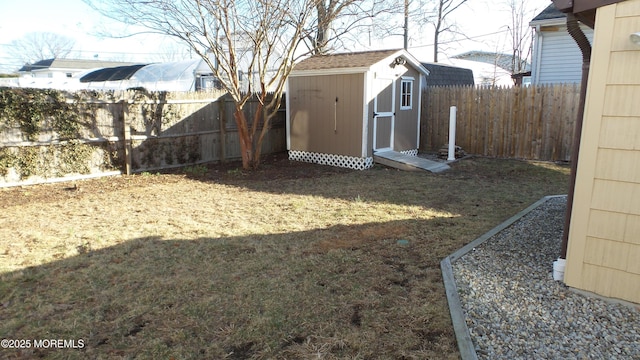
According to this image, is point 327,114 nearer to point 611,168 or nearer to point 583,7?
point 583,7

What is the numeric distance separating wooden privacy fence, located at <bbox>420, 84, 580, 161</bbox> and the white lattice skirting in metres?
3.31

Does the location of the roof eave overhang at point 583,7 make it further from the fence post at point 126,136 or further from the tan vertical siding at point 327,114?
the fence post at point 126,136

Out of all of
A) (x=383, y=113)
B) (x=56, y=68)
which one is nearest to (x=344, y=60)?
(x=383, y=113)

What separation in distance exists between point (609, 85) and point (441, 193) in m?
4.31

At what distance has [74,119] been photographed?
7.94 meters

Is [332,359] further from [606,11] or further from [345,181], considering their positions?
[345,181]

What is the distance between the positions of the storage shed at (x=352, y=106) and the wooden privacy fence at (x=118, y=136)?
4.96 ft

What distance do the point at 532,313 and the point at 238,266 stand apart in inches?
101

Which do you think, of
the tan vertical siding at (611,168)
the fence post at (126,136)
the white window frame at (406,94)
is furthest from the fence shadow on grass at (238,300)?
the white window frame at (406,94)


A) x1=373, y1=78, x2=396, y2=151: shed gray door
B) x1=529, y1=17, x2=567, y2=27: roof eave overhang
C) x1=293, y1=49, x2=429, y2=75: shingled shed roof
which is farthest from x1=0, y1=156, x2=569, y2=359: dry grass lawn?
x1=529, y1=17, x2=567, y2=27: roof eave overhang

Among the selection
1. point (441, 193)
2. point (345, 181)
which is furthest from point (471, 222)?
point (345, 181)

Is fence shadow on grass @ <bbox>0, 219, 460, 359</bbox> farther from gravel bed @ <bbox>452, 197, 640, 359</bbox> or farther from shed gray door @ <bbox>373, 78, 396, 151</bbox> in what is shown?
shed gray door @ <bbox>373, 78, 396, 151</bbox>

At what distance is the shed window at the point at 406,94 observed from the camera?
10688mm

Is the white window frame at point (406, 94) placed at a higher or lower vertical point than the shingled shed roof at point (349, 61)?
lower
